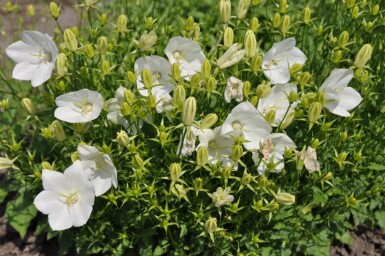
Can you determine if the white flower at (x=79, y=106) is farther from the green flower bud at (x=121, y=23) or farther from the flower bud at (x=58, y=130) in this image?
the green flower bud at (x=121, y=23)

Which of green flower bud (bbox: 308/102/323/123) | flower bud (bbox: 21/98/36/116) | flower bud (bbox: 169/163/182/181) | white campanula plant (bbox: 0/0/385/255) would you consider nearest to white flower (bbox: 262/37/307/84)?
white campanula plant (bbox: 0/0/385/255)

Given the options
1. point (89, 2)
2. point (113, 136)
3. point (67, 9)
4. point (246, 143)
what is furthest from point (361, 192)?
point (67, 9)

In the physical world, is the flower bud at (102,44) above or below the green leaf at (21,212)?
above

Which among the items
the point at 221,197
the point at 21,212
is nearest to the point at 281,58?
the point at 221,197

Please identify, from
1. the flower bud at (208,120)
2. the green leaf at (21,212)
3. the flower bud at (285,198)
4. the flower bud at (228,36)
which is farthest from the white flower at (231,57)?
the green leaf at (21,212)

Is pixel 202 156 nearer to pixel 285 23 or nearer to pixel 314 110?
pixel 314 110
